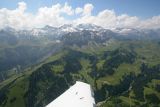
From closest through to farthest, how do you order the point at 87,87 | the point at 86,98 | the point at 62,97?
the point at 86,98 < the point at 62,97 < the point at 87,87

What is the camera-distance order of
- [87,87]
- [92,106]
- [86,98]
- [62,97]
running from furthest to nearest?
[87,87], [62,97], [86,98], [92,106]

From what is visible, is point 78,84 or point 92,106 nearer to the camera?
point 92,106

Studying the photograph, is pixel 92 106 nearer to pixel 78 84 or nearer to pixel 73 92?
pixel 73 92

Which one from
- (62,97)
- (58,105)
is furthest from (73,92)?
(58,105)

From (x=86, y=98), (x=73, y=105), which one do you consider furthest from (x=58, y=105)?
(x=86, y=98)

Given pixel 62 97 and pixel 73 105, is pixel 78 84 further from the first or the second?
pixel 73 105

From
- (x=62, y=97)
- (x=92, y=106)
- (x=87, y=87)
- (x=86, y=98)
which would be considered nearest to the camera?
(x=92, y=106)
